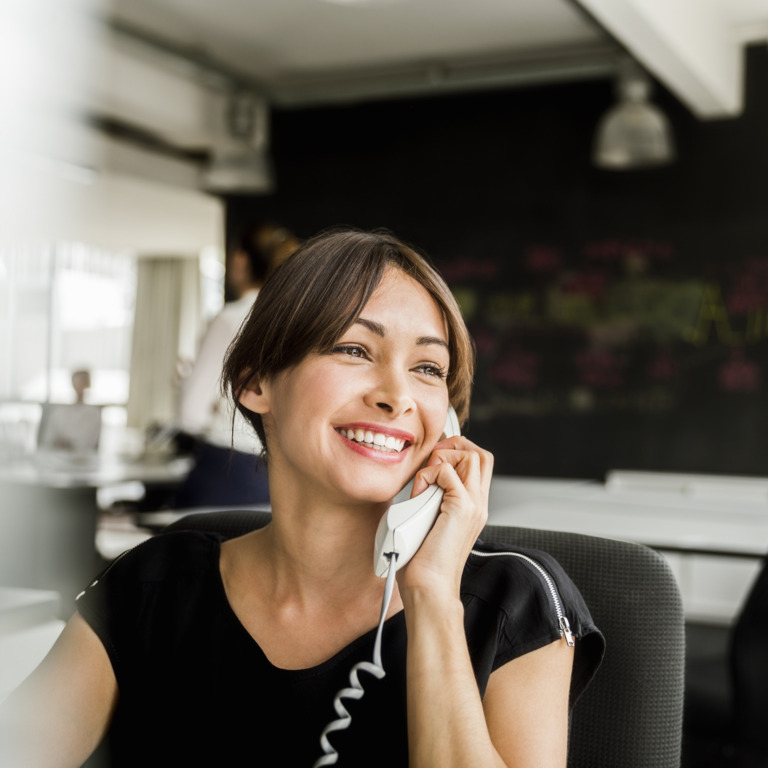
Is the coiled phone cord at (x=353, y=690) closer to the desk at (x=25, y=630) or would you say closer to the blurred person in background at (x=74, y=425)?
the desk at (x=25, y=630)

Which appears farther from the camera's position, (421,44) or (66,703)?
(421,44)

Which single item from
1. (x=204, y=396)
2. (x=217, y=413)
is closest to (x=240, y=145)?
(x=204, y=396)

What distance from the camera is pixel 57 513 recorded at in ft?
7.54

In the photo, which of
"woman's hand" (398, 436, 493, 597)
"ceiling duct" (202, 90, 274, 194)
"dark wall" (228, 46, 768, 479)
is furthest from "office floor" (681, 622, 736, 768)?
"ceiling duct" (202, 90, 274, 194)

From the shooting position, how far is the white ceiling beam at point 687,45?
3553mm

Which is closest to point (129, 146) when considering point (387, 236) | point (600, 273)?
point (600, 273)

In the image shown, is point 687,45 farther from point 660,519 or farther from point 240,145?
point 240,145

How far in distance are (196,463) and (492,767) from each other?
8.07 ft

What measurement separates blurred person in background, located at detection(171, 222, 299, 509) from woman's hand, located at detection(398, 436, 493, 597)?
1.97m

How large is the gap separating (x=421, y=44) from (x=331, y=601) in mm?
4536

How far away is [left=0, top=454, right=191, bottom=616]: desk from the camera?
0.76 meters

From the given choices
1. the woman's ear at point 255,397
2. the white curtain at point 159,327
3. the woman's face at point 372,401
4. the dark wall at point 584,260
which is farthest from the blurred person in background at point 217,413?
the white curtain at point 159,327

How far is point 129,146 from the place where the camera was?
6.52 m

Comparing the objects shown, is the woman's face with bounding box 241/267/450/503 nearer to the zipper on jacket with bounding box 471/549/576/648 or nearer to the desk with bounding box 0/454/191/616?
the zipper on jacket with bounding box 471/549/576/648
